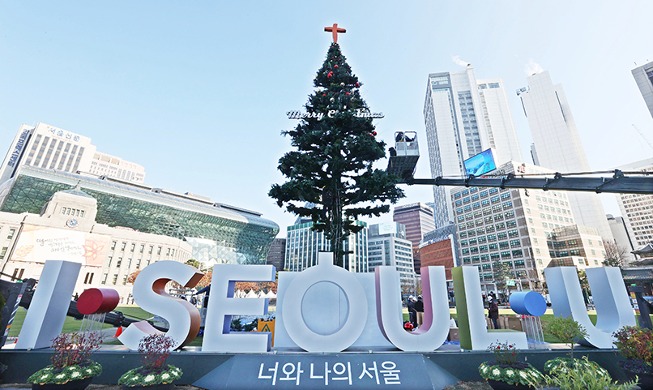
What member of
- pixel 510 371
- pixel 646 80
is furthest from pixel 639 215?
pixel 510 371

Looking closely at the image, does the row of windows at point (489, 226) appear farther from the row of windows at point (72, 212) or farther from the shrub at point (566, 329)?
the row of windows at point (72, 212)

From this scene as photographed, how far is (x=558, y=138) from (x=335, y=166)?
627 ft

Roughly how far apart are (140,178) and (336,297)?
210344 mm

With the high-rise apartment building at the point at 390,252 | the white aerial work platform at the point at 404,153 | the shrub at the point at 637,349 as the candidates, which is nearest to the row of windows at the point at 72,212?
the white aerial work platform at the point at 404,153

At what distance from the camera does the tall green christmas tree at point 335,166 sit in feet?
46.1

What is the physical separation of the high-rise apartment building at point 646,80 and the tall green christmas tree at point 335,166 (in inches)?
5088

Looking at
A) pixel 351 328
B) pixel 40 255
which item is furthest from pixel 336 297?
pixel 40 255

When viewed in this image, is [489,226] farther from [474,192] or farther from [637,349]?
[637,349]

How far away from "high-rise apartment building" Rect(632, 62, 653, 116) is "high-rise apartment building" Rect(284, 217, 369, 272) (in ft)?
362

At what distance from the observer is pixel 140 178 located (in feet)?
599

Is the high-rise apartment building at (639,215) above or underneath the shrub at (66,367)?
above

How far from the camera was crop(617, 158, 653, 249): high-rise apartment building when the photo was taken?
13538 cm

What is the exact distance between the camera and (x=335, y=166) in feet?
47.7

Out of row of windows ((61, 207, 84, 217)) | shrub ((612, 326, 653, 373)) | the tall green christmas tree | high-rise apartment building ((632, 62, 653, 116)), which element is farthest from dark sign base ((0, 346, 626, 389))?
high-rise apartment building ((632, 62, 653, 116))
